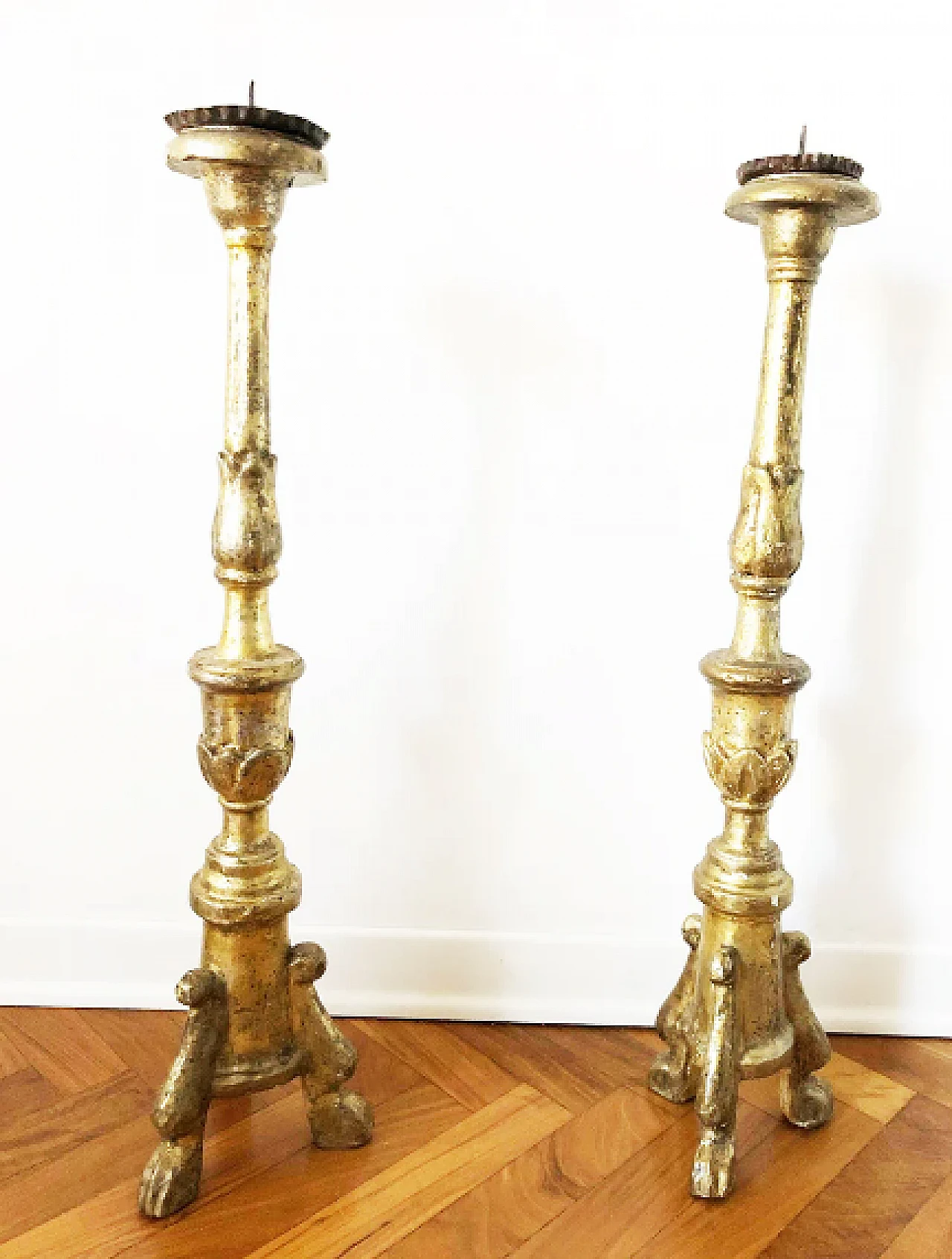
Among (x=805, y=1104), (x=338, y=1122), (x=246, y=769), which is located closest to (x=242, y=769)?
(x=246, y=769)

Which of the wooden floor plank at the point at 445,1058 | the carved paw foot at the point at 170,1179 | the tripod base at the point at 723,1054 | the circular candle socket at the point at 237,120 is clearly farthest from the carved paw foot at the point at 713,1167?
the circular candle socket at the point at 237,120

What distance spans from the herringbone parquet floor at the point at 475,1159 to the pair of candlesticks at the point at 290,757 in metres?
0.05

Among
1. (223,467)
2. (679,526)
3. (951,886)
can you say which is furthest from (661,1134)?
(223,467)

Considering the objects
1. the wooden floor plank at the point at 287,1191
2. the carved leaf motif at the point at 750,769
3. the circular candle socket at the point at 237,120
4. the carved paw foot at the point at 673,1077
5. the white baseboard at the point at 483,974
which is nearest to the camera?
the circular candle socket at the point at 237,120

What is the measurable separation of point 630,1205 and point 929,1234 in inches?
11.4

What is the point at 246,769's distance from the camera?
1.11 metres

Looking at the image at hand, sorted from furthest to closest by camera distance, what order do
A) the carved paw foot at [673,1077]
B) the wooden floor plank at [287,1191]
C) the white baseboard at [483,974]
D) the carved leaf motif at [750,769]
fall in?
the white baseboard at [483,974] < the carved paw foot at [673,1077] < the carved leaf motif at [750,769] < the wooden floor plank at [287,1191]

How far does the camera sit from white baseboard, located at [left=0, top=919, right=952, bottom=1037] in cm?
145

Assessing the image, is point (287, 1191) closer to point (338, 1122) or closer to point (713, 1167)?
point (338, 1122)

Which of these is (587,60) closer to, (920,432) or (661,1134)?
(920,432)

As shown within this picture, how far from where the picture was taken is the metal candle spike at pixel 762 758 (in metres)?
1.07

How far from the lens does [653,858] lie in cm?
145

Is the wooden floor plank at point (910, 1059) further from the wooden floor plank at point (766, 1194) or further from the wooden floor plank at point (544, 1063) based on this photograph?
the wooden floor plank at point (544, 1063)

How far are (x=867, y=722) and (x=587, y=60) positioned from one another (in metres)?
0.85
